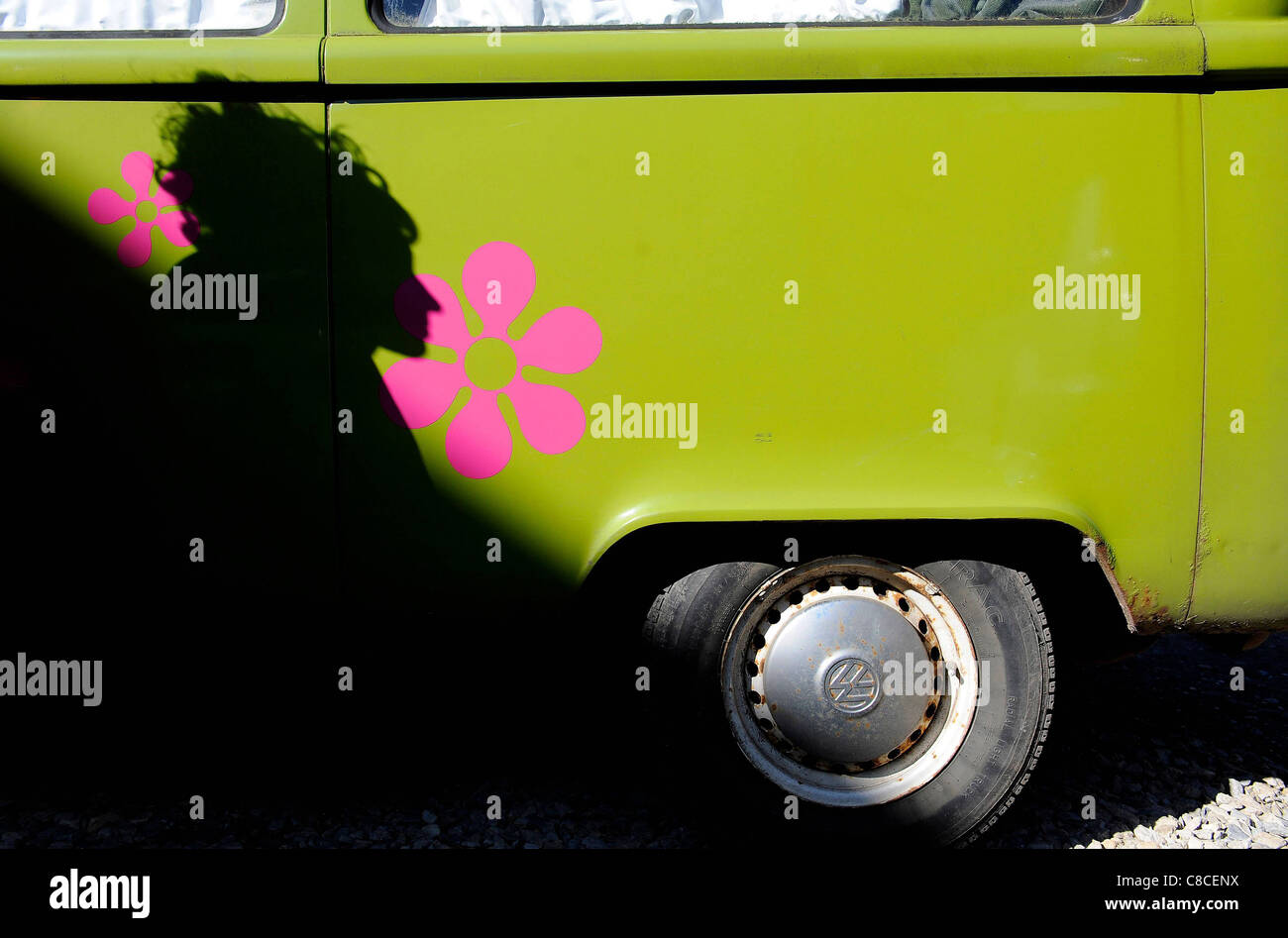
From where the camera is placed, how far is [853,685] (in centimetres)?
211

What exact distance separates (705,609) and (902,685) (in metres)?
0.50

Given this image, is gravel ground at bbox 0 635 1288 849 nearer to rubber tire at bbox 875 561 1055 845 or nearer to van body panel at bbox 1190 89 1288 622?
rubber tire at bbox 875 561 1055 845

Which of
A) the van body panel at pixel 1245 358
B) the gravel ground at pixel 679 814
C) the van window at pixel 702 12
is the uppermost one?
the van window at pixel 702 12

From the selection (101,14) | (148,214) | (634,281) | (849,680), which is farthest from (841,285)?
(101,14)

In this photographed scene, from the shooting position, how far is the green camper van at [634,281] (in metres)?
2.01

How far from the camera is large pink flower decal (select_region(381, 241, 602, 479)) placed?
203 centimetres

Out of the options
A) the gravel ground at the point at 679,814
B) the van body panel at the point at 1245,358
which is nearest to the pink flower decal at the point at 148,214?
the gravel ground at the point at 679,814

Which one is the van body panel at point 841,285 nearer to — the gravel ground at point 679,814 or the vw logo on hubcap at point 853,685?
the vw logo on hubcap at point 853,685

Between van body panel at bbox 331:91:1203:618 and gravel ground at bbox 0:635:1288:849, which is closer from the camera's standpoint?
van body panel at bbox 331:91:1203:618

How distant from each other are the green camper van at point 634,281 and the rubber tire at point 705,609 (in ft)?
0.58

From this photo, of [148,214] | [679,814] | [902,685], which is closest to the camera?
[148,214]

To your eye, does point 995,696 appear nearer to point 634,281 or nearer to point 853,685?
point 853,685

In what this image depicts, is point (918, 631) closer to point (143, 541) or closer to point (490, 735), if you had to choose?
point (490, 735)

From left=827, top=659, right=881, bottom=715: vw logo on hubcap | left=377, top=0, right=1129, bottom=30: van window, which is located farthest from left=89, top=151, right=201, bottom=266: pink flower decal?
left=827, top=659, right=881, bottom=715: vw logo on hubcap
